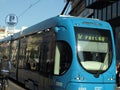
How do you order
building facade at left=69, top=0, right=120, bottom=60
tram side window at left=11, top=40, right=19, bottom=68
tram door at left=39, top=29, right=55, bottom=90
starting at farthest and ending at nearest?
building facade at left=69, top=0, right=120, bottom=60, tram side window at left=11, top=40, right=19, bottom=68, tram door at left=39, top=29, right=55, bottom=90

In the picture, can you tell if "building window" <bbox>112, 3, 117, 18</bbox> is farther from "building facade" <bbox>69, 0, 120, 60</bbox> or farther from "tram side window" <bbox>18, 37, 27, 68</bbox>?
"tram side window" <bbox>18, 37, 27, 68</bbox>

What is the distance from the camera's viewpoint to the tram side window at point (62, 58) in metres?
15.9

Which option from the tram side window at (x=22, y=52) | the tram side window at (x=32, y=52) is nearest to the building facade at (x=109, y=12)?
the tram side window at (x=22, y=52)

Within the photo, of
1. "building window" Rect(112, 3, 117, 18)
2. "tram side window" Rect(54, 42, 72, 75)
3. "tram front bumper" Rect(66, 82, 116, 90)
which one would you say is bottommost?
"tram front bumper" Rect(66, 82, 116, 90)

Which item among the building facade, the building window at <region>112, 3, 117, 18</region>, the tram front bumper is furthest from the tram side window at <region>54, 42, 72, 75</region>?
the building window at <region>112, 3, 117, 18</region>

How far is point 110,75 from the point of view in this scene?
16484 millimetres

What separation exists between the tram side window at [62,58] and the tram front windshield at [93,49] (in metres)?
0.38

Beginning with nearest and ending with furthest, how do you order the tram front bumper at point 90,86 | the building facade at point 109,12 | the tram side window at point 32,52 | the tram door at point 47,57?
1. the tram front bumper at point 90,86
2. the tram door at point 47,57
3. the tram side window at point 32,52
4. the building facade at point 109,12

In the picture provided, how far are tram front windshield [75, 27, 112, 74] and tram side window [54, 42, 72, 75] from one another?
14.9 inches

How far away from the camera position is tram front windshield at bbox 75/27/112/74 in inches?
630

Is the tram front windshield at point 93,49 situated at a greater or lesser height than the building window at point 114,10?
lesser

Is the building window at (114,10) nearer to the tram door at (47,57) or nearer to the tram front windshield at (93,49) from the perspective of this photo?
the tram door at (47,57)

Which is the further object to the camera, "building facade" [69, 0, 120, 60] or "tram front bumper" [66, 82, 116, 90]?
"building facade" [69, 0, 120, 60]

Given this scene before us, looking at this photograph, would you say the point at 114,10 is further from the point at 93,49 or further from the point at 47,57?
the point at 93,49
